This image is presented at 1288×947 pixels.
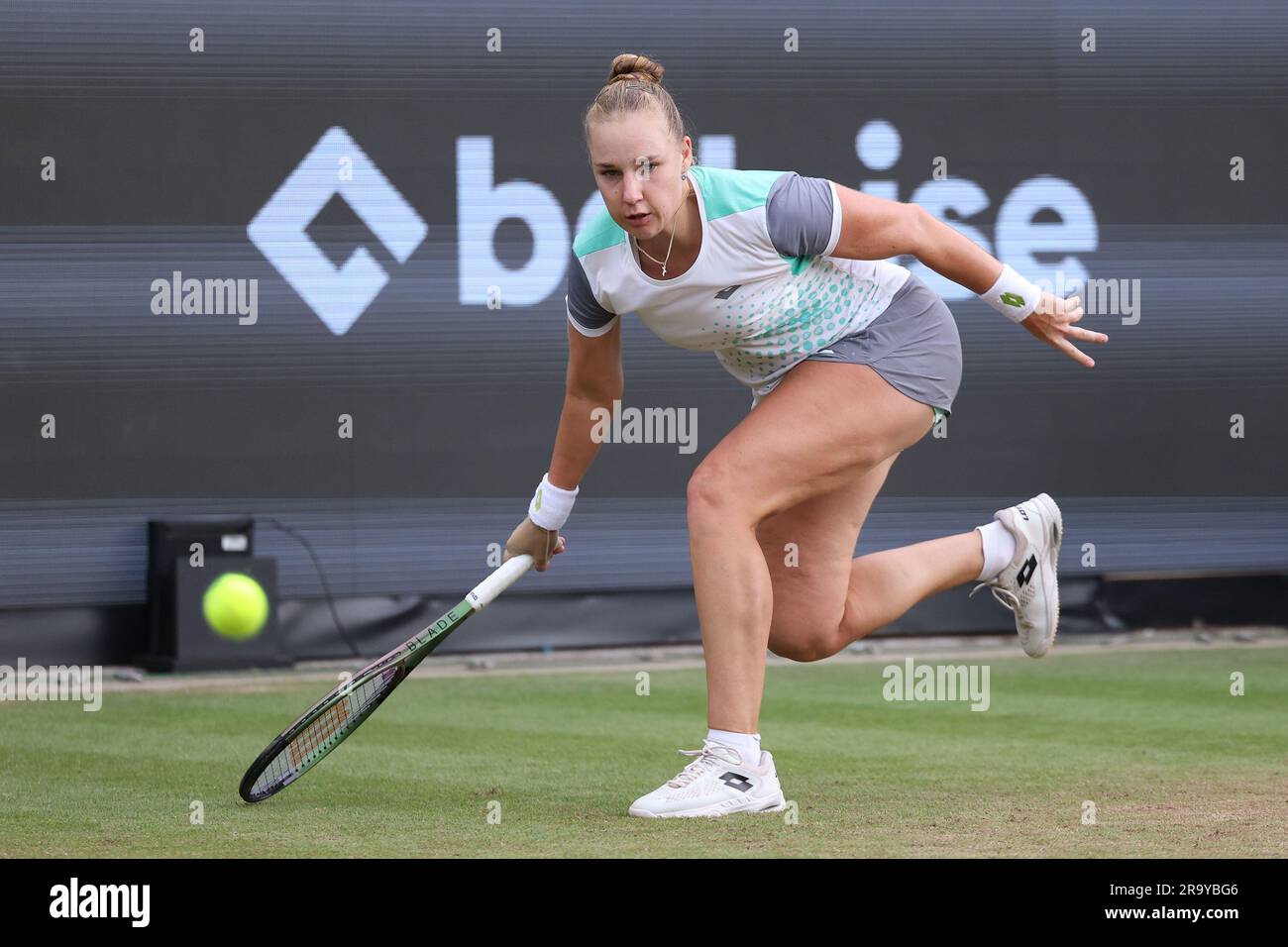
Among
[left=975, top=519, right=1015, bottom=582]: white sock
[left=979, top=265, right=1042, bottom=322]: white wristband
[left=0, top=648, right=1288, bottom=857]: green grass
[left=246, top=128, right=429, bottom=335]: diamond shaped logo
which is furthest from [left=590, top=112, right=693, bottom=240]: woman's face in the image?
[left=246, top=128, right=429, bottom=335]: diamond shaped logo

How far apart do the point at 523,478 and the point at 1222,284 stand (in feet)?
10.7

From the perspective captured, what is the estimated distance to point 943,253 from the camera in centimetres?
350

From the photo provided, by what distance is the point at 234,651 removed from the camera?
6.89m

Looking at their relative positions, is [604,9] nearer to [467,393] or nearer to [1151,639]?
[467,393]

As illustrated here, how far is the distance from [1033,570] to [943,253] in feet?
3.50

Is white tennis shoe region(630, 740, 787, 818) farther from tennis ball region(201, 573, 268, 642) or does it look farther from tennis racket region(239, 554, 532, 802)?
tennis ball region(201, 573, 268, 642)

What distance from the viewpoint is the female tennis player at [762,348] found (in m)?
3.35

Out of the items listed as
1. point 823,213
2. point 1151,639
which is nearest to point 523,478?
point 1151,639

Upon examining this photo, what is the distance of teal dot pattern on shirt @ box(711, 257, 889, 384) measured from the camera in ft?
11.5

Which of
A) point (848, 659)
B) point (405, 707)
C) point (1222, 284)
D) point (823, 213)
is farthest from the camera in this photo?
point (1222, 284)

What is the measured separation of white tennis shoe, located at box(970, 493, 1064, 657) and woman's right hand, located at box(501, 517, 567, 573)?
1080 millimetres

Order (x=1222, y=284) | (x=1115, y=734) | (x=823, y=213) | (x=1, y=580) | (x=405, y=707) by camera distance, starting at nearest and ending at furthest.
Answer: (x=823, y=213), (x=1115, y=734), (x=405, y=707), (x=1, y=580), (x=1222, y=284)

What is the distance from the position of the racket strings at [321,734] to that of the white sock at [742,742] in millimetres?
806

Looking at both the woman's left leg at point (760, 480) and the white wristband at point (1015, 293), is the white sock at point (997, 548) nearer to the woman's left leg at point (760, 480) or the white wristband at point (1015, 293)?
the woman's left leg at point (760, 480)
